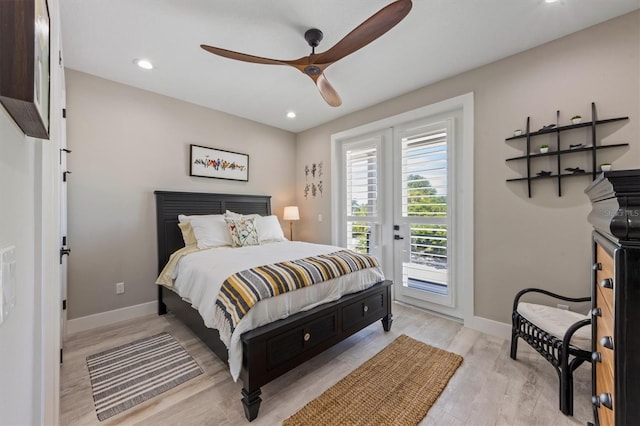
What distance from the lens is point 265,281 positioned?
1839 millimetres

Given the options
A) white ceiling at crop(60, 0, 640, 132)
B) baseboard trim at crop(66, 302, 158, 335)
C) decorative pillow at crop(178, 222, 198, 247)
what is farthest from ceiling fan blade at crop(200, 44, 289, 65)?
baseboard trim at crop(66, 302, 158, 335)

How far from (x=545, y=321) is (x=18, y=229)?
282cm

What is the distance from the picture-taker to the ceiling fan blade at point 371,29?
1.46 metres

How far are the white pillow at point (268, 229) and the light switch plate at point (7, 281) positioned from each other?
9.19 ft

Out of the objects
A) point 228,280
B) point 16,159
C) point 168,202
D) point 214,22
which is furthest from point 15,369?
point 168,202

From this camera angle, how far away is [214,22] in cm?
206

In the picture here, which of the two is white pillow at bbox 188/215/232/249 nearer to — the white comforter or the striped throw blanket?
the white comforter

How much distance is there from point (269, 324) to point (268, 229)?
75.1 inches

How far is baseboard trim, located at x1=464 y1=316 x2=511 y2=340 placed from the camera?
254 centimetres

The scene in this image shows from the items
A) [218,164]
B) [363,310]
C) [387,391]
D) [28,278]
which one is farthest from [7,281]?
[218,164]

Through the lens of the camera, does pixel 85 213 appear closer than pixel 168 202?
Yes

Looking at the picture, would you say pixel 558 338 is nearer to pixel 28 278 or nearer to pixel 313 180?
pixel 28 278

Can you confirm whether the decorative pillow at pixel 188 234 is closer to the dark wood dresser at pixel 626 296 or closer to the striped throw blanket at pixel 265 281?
the striped throw blanket at pixel 265 281

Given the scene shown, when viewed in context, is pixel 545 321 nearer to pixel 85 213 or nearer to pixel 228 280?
pixel 228 280
